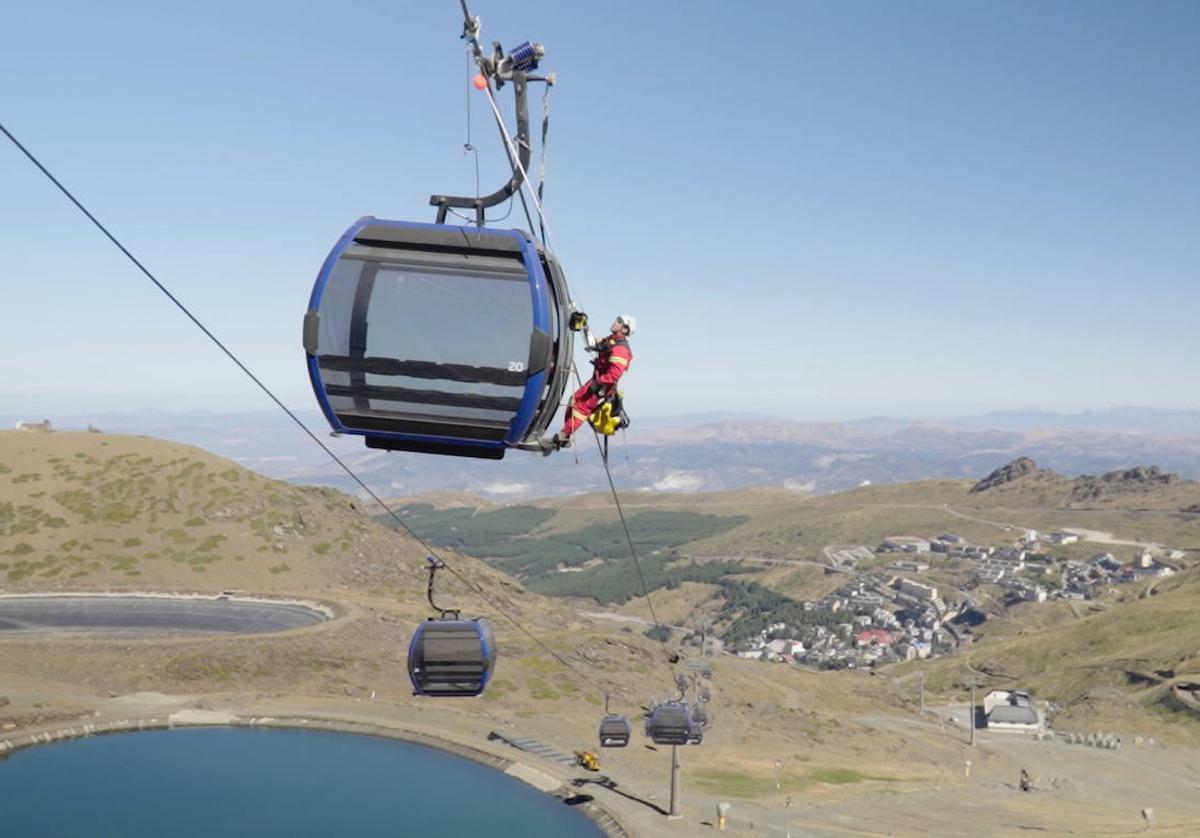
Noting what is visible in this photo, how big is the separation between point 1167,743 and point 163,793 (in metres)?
111

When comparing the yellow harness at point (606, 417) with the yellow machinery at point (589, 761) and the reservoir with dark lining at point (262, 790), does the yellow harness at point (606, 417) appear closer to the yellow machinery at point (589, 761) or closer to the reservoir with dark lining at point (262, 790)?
the reservoir with dark lining at point (262, 790)

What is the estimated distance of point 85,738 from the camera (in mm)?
75188

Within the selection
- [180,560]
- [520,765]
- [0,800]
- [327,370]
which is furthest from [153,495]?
[327,370]

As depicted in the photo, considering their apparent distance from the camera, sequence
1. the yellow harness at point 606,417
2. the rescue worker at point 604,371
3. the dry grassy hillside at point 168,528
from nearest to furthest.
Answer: the rescue worker at point 604,371 → the yellow harness at point 606,417 → the dry grassy hillside at point 168,528

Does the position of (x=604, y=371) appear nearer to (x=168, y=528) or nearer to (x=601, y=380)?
(x=601, y=380)

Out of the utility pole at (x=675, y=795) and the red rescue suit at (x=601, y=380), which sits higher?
the red rescue suit at (x=601, y=380)

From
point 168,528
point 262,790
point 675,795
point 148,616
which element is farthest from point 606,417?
point 168,528

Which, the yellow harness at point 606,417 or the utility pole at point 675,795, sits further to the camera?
the utility pole at point 675,795

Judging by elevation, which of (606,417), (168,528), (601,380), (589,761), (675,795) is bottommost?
(589,761)

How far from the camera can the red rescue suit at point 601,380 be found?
19.7 metres

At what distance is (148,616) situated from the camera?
332 feet

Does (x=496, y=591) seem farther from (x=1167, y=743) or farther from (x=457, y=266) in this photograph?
(x=457, y=266)

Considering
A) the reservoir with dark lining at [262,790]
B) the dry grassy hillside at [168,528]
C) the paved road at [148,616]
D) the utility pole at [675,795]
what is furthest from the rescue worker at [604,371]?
the dry grassy hillside at [168,528]

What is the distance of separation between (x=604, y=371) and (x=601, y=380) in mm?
208
